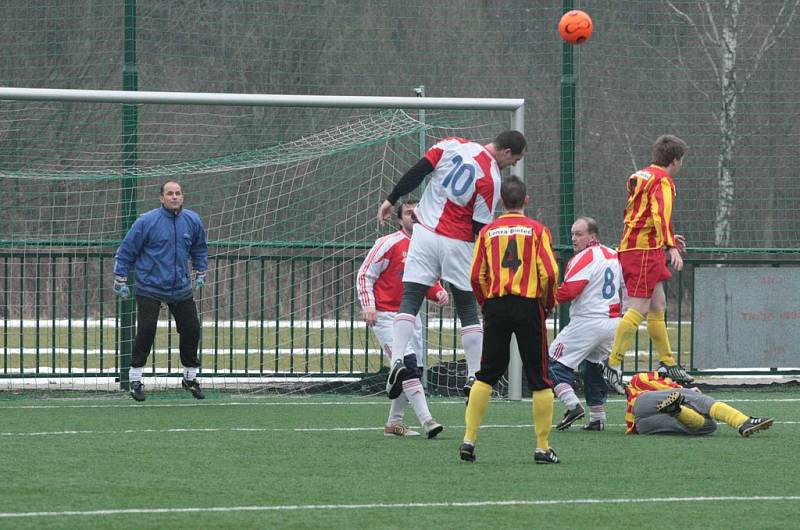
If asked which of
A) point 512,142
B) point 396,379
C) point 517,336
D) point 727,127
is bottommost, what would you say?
point 396,379

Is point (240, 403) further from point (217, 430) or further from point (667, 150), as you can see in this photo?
point (667, 150)

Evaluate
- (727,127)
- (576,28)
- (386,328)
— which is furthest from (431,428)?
(727,127)

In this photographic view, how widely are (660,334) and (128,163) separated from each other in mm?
5707

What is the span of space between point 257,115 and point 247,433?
29.7 feet

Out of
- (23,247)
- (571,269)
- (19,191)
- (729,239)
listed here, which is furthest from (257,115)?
(571,269)

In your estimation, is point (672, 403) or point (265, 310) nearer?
point (672, 403)

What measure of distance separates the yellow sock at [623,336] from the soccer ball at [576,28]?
122 inches

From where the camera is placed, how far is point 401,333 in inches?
355

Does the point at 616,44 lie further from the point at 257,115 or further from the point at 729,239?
the point at 257,115

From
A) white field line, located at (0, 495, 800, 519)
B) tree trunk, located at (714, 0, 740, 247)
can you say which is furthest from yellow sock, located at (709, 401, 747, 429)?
tree trunk, located at (714, 0, 740, 247)

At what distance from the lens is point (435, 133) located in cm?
1384

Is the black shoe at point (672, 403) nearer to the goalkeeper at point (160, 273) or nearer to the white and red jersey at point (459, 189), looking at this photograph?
the white and red jersey at point (459, 189)

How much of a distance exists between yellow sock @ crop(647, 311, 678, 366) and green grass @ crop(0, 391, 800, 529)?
0.62 metres

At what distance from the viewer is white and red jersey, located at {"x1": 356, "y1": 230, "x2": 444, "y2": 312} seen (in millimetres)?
9789
